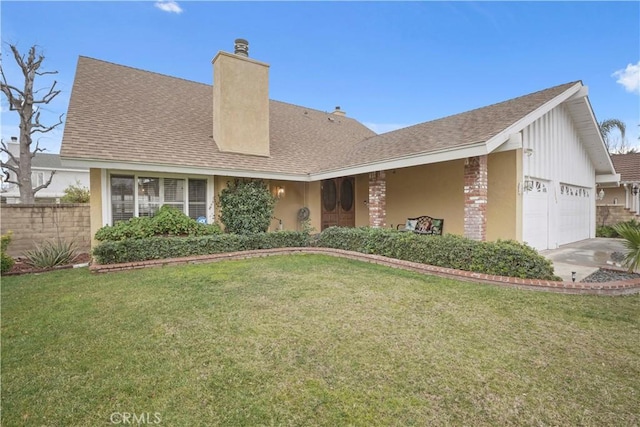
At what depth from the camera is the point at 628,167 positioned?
16031 mm

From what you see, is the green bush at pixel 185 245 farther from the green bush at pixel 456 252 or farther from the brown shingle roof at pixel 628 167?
the brown shingle roof at pixel 628 167

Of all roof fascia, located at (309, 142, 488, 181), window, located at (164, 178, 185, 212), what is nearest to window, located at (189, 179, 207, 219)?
window, located at (164, 178, 185, 212)

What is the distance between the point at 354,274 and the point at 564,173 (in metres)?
9.07

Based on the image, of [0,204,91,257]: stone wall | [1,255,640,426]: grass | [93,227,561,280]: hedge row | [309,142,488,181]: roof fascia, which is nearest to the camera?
[1,255,640,426]: grass

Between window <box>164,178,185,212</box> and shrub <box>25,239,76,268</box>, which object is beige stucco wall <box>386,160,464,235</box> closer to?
window <box>164,178,185,212</box>

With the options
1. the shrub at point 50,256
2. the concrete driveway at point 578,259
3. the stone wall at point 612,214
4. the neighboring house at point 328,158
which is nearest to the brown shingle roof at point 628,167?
the stone wall at point 612,214

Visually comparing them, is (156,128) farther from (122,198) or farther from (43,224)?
(43,224)

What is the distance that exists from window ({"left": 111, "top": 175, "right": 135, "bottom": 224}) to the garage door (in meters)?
13.5

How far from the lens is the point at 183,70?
1675cm

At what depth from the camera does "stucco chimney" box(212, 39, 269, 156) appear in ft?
33.9

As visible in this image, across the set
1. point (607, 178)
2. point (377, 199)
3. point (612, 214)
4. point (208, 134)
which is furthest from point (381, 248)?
point (612, 214)

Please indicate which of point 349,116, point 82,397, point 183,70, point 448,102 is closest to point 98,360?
point 82,397

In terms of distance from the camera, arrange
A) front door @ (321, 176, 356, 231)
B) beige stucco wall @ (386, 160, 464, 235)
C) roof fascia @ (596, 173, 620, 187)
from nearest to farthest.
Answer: beige stucco wall @ (386, 160, 464, 235) → front door @ (321, 176, 356, 231) → roof fascia @ (596, 173, 620, 187)

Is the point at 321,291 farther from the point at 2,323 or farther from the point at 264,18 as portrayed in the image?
the point at 264,18
